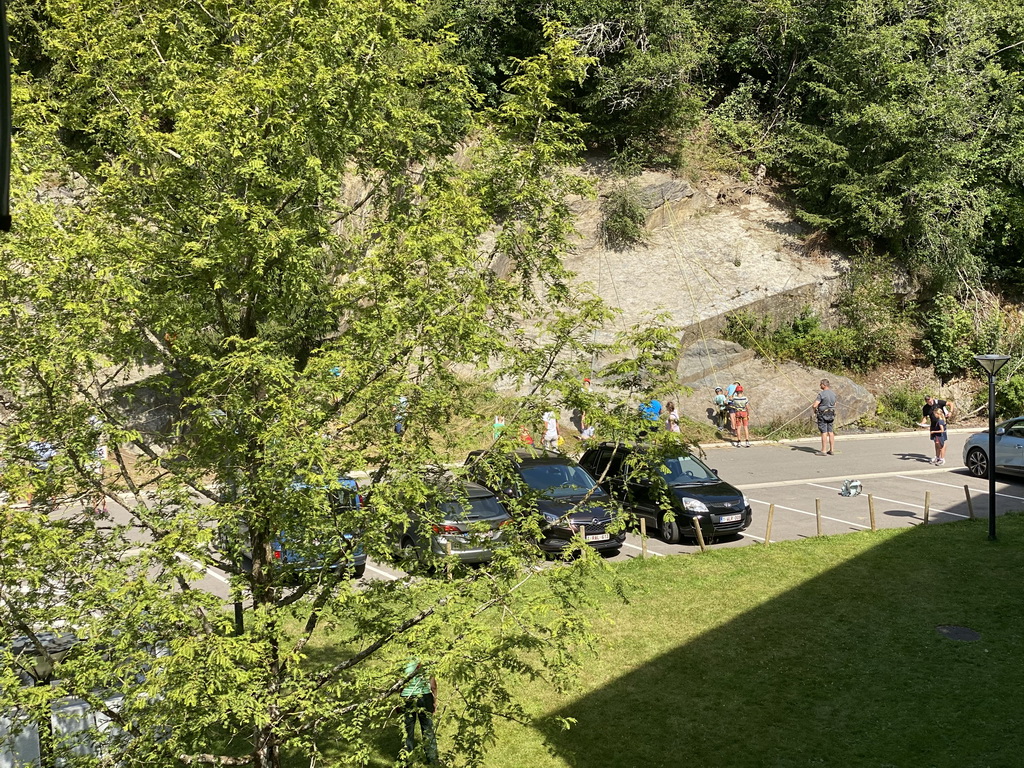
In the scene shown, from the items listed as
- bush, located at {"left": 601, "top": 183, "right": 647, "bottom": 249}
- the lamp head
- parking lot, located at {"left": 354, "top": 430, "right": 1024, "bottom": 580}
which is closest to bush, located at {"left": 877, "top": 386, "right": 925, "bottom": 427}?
parking lot, located at {"left": 354, "top": 430, "right": 1024, "bottom": 580}

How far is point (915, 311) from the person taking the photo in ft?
106

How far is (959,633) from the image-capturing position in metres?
12.2

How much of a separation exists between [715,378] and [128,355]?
24.0 meters

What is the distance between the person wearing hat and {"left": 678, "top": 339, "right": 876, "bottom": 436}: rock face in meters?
0.29

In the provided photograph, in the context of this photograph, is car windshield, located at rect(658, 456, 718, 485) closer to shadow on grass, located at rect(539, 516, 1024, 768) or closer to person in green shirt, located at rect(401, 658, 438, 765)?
shadow on grass, located at rect(539, 516, 1024, 768)

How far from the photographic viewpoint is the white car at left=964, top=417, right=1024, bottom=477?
69.2 feet

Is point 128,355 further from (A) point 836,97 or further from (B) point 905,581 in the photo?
(A) point 836,97

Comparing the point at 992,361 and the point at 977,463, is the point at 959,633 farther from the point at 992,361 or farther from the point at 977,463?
the point at 977,463

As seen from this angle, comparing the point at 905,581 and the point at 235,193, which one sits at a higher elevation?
the point at 235,193

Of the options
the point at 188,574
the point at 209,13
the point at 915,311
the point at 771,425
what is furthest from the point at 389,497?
the point at 915,311

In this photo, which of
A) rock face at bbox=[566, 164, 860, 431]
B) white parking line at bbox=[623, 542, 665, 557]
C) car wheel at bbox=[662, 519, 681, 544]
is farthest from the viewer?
rock face at bbox=[566, 164, 860, 431]

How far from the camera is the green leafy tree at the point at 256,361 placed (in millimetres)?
5387

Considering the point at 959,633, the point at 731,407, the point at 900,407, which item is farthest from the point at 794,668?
the point at 900,407

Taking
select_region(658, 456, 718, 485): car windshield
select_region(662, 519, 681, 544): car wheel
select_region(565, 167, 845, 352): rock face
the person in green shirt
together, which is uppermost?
select_region(565, 167, 845, 352): rock face
